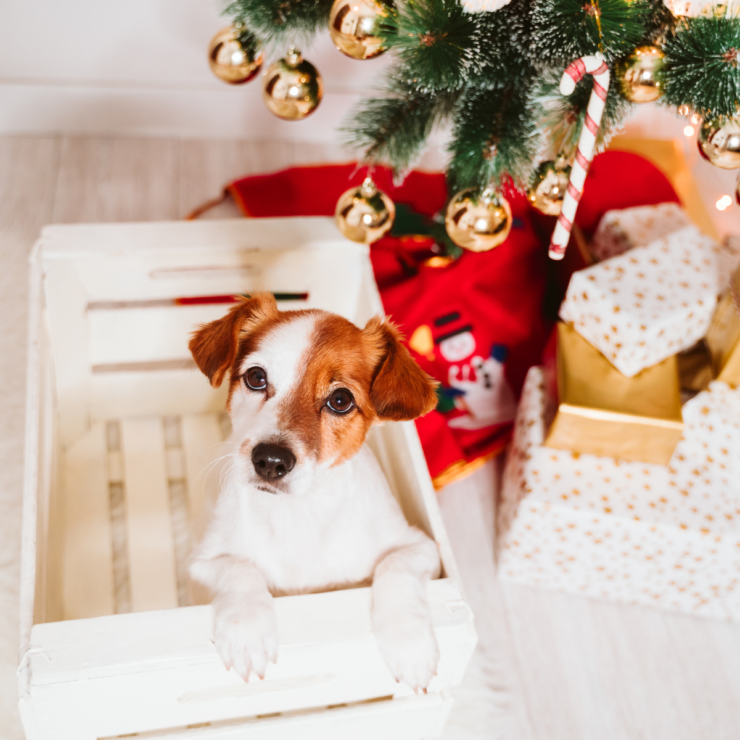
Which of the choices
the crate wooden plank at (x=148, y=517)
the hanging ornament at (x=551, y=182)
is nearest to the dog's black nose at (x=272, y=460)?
the crate wooden plank at (x=148, y=517)

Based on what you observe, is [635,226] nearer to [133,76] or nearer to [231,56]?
[231,56]

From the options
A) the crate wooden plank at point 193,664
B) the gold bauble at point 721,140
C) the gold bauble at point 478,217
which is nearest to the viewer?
the crate wooden plank at point 193,664

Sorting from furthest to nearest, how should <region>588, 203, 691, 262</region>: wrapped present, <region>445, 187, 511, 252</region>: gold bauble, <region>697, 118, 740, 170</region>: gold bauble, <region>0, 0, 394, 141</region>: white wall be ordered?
A: <region>0, 0, 394, 141</region>: white wall, <region>588, 203, 691, 262</region>: wrapped present, <region>445, 187, 511, 252</region>: gold bauble, <region>697, 118, 740, 170</region>: gold bauble

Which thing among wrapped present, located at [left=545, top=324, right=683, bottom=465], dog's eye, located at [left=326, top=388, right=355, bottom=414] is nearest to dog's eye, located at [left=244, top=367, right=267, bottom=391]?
dog's eye, located at [left=326, top=388, right=355, bottom=414]

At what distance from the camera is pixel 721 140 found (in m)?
1.13

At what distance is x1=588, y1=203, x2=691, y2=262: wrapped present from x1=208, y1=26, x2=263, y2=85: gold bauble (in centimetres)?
99

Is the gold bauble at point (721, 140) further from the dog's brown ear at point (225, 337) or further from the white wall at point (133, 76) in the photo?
the white wall at point (133, 76)

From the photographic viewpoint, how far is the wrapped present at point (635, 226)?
68.6 inches

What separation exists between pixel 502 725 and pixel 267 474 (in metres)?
0.82

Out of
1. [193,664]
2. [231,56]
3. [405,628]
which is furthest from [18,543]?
[231,56]

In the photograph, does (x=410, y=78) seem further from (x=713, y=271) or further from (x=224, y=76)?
(x=713, y=271)

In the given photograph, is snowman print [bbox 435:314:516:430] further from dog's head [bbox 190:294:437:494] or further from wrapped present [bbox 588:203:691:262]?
dog's head [bbox 190:294:437:494]

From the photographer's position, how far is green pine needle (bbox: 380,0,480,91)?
1023mm

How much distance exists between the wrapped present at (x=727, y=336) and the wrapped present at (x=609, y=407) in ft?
Result: 0.37
